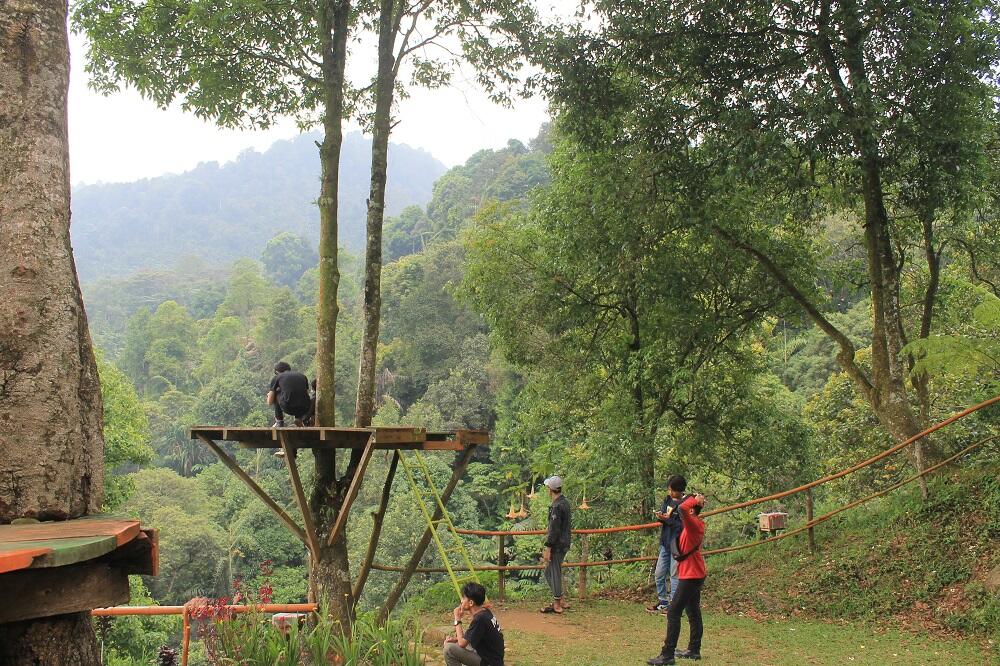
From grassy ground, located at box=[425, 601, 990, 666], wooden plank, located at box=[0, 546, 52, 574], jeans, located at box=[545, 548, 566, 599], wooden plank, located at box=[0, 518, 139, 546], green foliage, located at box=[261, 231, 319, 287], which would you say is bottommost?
grassy ground, located at box=[425, 601, 990, 666]

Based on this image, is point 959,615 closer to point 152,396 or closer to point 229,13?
point 229,13

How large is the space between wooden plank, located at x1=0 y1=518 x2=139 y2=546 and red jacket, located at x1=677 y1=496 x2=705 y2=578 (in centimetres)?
425

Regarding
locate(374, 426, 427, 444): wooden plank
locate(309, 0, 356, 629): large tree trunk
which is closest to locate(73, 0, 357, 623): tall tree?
locate(309, 0, 356, 629): large tree trunk

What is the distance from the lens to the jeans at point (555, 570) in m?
8.08

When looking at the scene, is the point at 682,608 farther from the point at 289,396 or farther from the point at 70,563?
the point at 70,563

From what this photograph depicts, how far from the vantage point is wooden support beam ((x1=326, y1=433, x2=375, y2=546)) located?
6.27 meters

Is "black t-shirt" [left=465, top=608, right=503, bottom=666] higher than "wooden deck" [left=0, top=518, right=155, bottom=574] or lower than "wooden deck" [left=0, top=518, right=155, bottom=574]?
lower

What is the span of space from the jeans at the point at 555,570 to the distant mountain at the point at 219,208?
369 ft

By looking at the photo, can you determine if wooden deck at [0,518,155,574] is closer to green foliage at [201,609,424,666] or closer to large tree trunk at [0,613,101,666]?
large tree trunk at [0,613,101,666]

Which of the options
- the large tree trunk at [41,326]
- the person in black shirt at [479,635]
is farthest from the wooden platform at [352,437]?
the large tree trunk at [41,326]

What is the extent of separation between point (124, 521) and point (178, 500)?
3346 centimetres

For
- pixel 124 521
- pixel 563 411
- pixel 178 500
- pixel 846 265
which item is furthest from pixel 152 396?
pixel 124 521

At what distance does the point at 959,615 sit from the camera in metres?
6.84

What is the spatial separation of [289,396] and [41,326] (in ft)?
16.0
